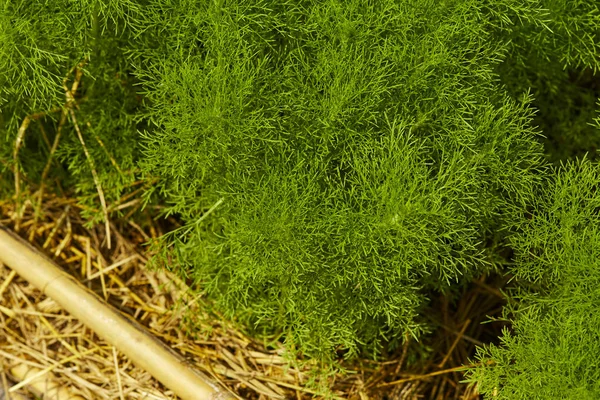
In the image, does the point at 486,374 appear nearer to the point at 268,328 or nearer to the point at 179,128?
the point at 268,328

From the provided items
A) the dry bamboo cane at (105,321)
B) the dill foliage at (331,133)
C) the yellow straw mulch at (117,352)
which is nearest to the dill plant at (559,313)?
the dill foliage at (331,133)

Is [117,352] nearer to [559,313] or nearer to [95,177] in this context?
[95,177]

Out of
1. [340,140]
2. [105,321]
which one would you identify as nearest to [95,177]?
[105,321]

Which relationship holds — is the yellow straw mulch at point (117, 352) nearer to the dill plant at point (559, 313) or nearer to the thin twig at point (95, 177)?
the thin twig at point (95, 177)

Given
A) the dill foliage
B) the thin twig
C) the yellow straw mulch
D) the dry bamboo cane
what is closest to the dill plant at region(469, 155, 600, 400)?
the dill foliage

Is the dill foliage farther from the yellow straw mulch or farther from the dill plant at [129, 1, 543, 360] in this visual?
the yellow straw mulch

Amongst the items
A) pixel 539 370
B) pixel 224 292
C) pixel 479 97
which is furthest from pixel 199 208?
pixel 539 370

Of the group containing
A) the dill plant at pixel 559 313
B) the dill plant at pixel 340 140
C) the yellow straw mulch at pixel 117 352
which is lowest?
the yellow straw mulch at pixel 117 352
